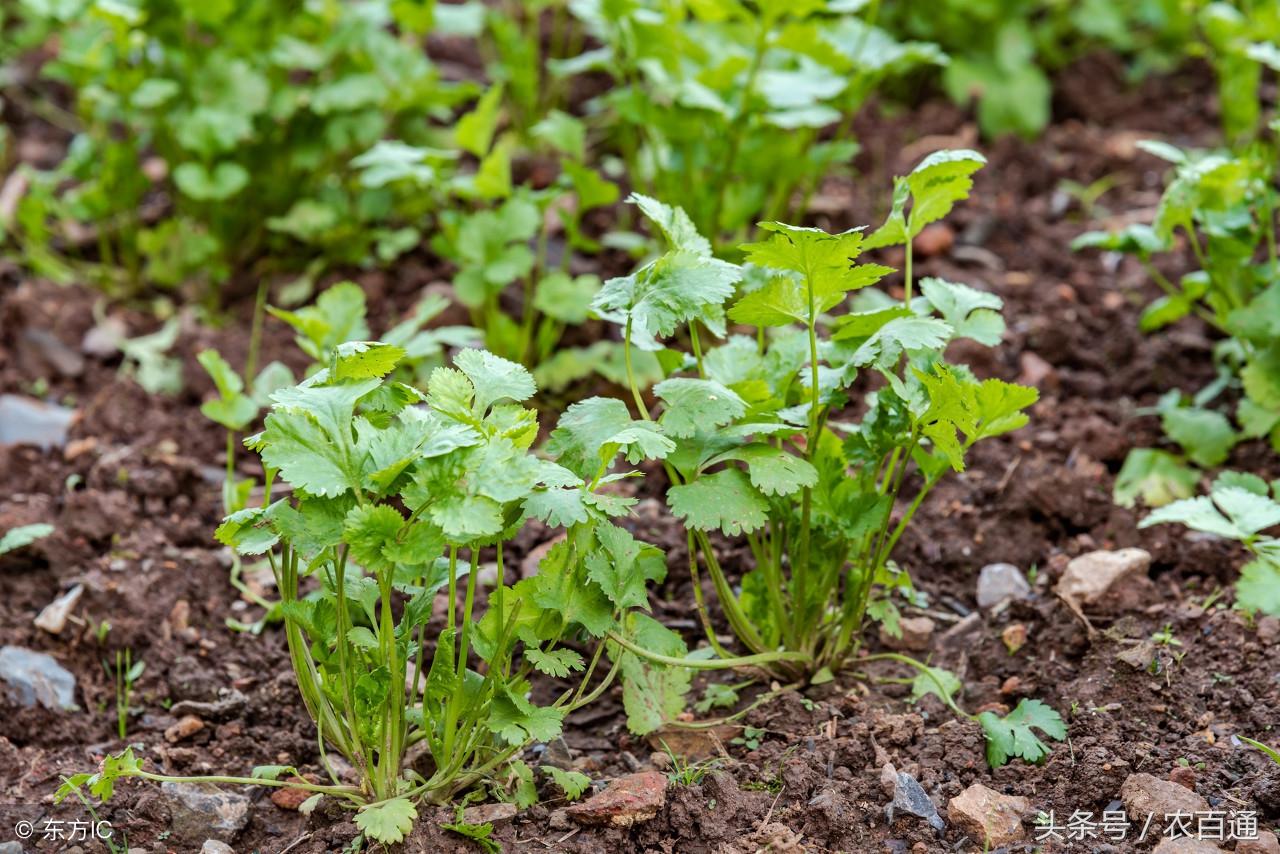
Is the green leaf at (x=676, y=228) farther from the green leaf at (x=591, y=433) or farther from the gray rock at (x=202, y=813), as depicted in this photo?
the gray rock at (x=202, y=813)

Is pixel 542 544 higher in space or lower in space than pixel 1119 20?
lower

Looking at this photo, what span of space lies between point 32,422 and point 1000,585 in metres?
2.11

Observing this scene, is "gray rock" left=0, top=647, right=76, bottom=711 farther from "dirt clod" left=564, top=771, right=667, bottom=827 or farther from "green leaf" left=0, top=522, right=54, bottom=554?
"dirt clod" left=564, top=771, right=667, bottom=827

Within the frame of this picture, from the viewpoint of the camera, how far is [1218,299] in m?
2.75

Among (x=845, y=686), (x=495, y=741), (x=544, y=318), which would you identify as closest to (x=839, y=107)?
(x=544, y=318)

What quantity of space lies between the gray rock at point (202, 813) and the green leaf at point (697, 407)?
0.87 meters

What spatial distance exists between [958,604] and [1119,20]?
8.15 ft

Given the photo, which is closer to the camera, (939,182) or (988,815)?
(988,815)

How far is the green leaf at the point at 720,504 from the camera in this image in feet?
6.10

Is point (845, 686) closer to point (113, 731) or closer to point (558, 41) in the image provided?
point (113, 731)

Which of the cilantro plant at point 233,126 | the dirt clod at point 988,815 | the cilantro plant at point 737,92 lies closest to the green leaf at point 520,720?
the dirt clod at point 988,815

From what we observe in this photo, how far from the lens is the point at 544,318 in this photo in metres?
3.32

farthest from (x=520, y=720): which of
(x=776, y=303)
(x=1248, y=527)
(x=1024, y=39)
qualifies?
(x=1024, y=39)

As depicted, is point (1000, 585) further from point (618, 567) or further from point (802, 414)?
point (618, 567)
